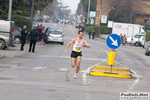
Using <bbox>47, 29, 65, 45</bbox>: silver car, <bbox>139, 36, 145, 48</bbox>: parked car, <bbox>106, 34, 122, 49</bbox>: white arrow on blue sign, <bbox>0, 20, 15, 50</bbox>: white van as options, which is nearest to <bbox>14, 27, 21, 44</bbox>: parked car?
<bbox>47, 29, 65, 45</bbox>: silver car

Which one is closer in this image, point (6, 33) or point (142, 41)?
point (6, 33)

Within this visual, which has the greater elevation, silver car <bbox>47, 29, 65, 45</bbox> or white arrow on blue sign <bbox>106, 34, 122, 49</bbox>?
white arrow on blue sign <bbox>106, 34, 122, 49</bbox>

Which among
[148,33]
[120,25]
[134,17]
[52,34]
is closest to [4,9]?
[52,34]

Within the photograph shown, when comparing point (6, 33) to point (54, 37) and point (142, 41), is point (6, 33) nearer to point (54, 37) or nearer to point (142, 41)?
point (54, 37)

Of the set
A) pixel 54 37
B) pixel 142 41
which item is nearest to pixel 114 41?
pixel 54 37

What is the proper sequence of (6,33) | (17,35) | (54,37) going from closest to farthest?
(6,33), (17,35), (54,37)

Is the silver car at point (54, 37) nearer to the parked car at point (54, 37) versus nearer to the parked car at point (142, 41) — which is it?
the parked car at point (54, 37)

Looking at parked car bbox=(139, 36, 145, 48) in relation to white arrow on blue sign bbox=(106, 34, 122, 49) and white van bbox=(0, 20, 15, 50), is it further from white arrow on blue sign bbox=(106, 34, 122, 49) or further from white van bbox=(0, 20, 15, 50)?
white arrow on blue sign bbox=(106, 34, 122, 49)

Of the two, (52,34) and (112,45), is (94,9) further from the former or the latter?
(112,45)

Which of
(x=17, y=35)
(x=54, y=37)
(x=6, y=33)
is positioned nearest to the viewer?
(x=6, y=33)

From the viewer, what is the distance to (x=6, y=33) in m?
19.8

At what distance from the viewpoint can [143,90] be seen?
8570 mm

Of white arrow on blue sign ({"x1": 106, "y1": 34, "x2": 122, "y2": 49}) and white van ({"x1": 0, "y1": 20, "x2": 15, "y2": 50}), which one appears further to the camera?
white van ({"x1": 0, "y1": 20, "x2": 15, "y2": 50})

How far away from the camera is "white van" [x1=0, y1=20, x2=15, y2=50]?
1959 centimetres
